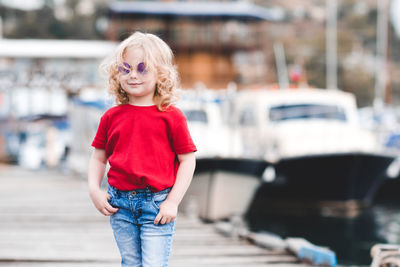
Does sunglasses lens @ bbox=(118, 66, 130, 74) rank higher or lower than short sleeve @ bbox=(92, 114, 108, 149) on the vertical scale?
higher

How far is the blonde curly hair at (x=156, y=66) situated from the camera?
2.80 m

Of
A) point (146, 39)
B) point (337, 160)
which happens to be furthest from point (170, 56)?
point (337, 160)

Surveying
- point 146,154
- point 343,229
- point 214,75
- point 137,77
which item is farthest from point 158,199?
point 214,75

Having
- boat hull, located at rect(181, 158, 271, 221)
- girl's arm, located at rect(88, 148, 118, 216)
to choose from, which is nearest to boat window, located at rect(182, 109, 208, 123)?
boat hull, located at rect(181, 158, 271, 221)

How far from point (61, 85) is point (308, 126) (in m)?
8.84

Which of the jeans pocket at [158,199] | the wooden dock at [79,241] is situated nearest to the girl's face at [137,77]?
the jeans pocket at [158,199]

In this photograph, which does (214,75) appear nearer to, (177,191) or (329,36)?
(329,36)

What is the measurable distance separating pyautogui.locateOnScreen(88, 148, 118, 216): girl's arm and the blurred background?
0.33 m

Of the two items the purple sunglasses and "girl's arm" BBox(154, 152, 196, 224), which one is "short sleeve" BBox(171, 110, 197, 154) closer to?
"girl's arm" BBox(154, 152, 196, 224)

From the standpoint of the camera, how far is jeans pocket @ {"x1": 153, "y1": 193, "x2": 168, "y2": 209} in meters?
2.80

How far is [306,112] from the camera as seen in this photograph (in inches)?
531

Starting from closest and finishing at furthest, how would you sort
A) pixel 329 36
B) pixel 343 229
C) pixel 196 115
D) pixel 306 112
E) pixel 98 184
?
pixel 98 184
pixel 343 229
pixel 196 115
pixel 306 112
pixel 329 36

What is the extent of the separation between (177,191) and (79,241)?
394cm

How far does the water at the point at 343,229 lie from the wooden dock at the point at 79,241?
Answer: 3.15m
